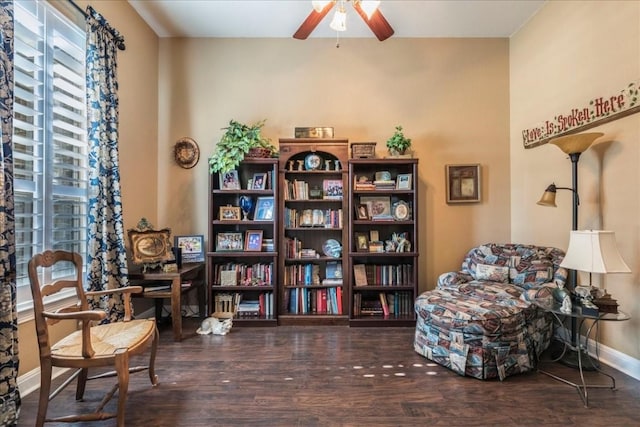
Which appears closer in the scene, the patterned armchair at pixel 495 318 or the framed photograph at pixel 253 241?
the patterned armchair at pixel 495 318

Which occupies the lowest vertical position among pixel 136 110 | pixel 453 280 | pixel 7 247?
pixel 453 280

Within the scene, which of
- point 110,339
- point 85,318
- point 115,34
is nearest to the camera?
point 85,318

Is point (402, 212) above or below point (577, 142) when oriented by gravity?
below

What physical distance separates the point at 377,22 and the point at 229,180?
82.5 inches

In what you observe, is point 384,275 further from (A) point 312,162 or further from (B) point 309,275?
(A) point 312,162

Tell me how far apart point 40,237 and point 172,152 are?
176cm

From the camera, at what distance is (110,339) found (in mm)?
1857

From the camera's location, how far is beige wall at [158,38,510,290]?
367 cm

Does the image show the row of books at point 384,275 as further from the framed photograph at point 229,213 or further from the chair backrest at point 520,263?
the framed photograph at point 229,213

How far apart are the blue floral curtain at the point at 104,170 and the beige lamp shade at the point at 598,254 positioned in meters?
3.61

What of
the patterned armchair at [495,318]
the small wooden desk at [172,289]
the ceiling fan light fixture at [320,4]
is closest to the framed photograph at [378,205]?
the patterned armchair at [495,318]

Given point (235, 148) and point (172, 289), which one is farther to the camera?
point (235, 148)

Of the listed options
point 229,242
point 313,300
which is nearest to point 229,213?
point 229,242

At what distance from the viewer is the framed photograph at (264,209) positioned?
11.2 feet
